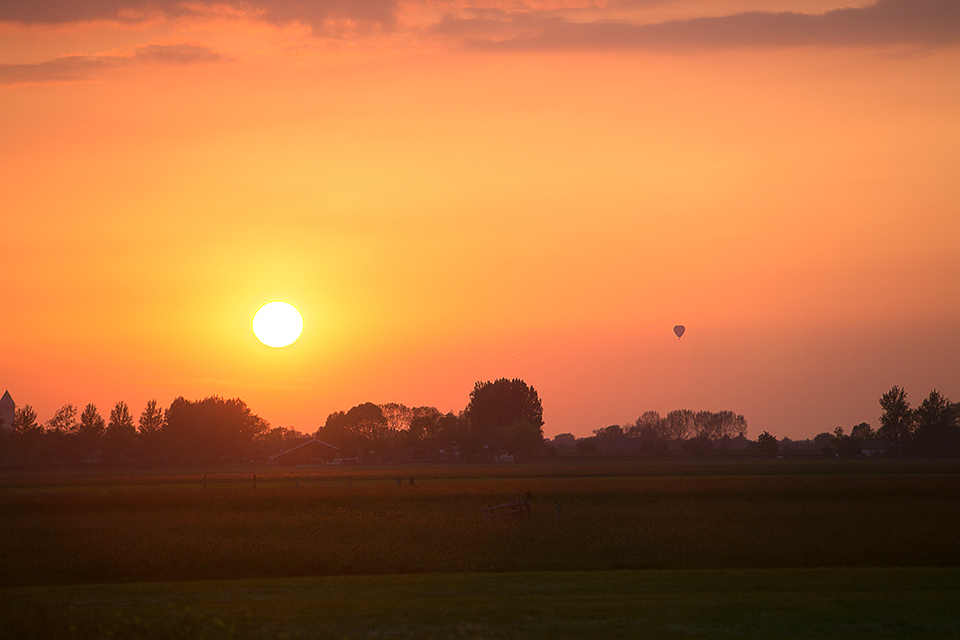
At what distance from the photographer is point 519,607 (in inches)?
785

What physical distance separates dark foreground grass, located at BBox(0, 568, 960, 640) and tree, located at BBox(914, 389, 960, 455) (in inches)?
6827

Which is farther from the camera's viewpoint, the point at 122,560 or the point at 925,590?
the point at 122,560

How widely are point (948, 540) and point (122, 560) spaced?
31466 mm

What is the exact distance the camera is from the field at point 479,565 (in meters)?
18.1

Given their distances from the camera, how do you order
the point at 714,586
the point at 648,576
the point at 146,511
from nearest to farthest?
the point at 714,586, the point at 648,576, the point at 146,511

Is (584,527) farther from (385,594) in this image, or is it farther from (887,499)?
(887,499)

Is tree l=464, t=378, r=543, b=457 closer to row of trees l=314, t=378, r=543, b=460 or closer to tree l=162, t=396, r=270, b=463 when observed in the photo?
row of trees l=314, t=378, r=543, b=460

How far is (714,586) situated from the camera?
74.2ft

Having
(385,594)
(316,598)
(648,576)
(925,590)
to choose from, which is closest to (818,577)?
(925,590)

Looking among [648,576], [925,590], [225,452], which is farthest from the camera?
[225,452]

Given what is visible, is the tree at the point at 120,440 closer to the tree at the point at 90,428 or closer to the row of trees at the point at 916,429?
the tree at the point at 90,428

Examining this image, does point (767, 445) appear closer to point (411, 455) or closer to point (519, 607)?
point (411, 455)

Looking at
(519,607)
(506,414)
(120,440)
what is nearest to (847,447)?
(506,414)

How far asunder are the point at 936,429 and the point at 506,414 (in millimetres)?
90414
